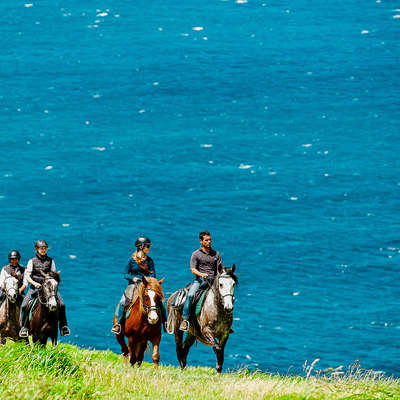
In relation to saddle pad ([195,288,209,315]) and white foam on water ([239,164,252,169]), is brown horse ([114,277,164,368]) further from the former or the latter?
white foam on water ([239,164,252,169])

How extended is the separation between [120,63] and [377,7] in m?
46.8

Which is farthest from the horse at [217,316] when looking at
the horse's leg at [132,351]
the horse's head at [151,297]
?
the horse's leg at [132,351]

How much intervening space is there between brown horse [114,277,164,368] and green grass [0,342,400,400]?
1638 millimetres

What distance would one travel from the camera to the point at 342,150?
114000 millimetres

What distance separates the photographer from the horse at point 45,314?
23.9 m

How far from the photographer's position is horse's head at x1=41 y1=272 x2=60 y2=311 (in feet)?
78.0

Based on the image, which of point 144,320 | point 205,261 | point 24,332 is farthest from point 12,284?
point 205,261

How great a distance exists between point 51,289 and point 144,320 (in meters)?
2.77

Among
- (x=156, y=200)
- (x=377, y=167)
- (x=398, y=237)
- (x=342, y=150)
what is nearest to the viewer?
(x=398, y=237)

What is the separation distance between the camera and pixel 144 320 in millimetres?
24891

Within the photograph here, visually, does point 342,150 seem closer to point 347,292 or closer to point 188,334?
point 347,292

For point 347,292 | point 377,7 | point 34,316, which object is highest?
point 34,316

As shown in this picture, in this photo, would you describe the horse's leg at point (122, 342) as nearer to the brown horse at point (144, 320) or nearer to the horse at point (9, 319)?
the brown horse at point (144, 320)

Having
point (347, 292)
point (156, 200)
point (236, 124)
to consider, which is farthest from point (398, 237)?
point (236, 124)
